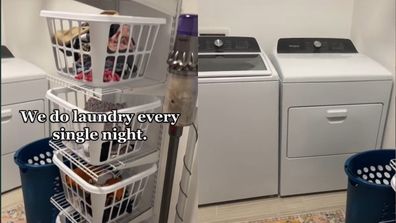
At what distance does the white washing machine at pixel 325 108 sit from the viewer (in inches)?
44.5

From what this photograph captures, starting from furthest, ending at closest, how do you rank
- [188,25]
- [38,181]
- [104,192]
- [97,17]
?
1. [38,181]
2. [104,192]
3. [188,25]
4. [97,17]

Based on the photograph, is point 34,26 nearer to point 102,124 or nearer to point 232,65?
point 102,124

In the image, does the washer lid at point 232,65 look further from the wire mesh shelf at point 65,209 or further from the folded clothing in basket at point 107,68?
the wire mesh shelf at point 65,209

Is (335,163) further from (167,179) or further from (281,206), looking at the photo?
(167,179)

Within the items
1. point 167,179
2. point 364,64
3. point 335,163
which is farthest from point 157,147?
point 364,64

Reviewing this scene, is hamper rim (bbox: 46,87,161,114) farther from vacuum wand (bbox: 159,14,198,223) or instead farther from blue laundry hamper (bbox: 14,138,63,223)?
blue laundry hamper (bbox: 14,138,63,223)

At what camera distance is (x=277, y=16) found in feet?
3.72

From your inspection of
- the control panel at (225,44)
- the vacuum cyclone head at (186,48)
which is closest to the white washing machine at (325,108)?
the control panel at (225,44)

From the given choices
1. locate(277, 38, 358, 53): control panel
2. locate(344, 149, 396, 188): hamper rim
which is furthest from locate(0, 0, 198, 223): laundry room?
locate(344, 149, 396, 188): hamper rim

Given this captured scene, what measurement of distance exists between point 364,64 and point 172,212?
3.36ft

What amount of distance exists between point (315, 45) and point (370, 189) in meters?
0.52

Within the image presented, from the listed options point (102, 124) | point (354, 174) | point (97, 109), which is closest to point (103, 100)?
point (97, 109)

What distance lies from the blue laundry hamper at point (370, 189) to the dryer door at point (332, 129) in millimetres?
44

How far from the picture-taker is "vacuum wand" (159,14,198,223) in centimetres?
117
